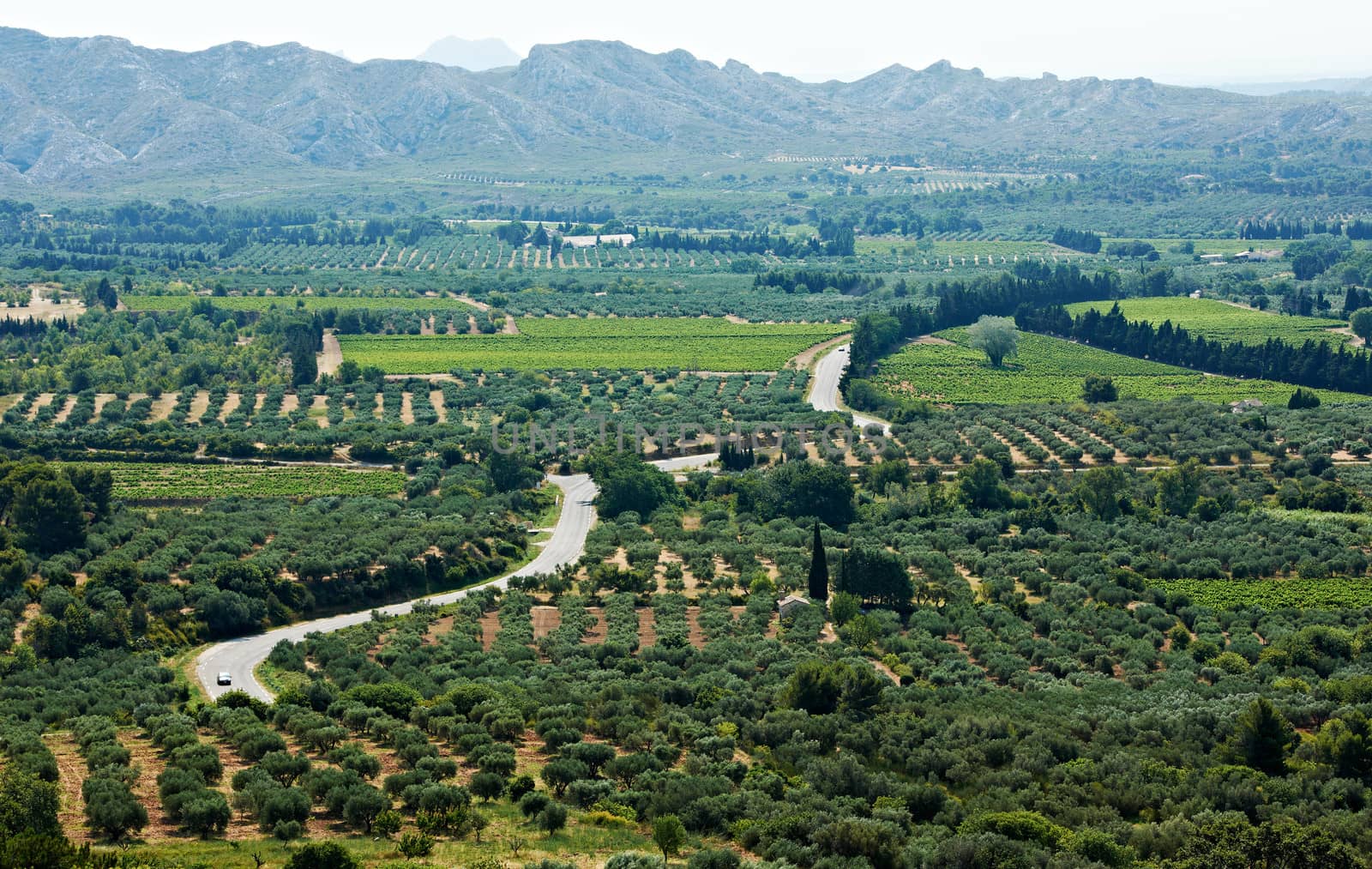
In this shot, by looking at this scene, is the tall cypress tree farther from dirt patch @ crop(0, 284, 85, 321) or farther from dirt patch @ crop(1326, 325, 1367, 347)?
dirt patch @ crop(0, 284, 85, 321)

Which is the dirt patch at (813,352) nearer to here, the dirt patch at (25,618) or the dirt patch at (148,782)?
the dirt patch at (25,618)

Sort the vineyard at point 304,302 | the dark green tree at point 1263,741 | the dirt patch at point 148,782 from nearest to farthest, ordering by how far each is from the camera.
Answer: the dirt patch at point 148,782 < the dark green tree at point 1263,741 < the vineyard at point 304,302

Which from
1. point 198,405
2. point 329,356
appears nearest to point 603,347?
point 329,356

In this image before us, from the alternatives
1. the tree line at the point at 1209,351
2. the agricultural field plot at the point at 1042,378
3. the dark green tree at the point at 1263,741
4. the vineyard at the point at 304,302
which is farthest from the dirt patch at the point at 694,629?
the vineyard at the point at 304,302

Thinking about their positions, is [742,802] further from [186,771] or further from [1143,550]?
[1143,550]

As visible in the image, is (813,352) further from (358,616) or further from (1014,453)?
(358,616)

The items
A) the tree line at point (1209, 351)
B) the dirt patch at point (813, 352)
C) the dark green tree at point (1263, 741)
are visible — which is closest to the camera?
the dark green tree at point (1263, 741)

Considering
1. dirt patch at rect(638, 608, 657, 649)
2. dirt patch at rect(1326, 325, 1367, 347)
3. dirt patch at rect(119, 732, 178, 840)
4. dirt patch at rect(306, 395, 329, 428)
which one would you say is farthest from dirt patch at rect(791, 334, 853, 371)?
dirt patch at rect(119, 732, 178, 840)
